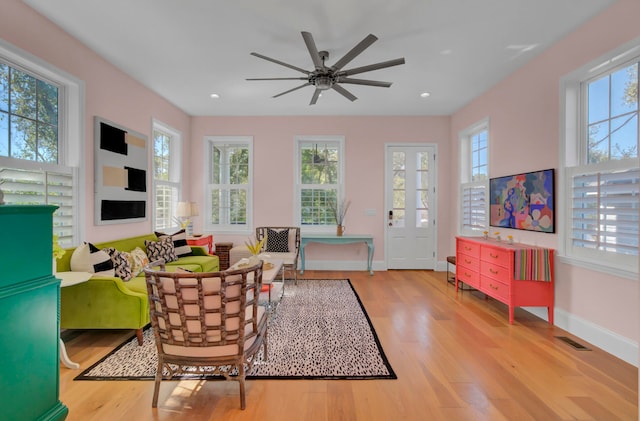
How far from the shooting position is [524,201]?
3.58m

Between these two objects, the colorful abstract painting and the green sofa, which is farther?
the colorful abstract painting

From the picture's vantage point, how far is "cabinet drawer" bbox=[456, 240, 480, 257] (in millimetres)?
3833

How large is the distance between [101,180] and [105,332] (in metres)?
1.67

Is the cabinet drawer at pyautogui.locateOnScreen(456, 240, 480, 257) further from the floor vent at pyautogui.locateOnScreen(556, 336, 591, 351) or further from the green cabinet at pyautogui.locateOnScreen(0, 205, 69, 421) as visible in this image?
the green cabinet at pyautogui.locateOnScreen(0, 205, 69, 421)

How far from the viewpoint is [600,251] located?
2.68m

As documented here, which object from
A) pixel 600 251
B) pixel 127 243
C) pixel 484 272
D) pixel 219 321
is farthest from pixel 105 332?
pixel 600 251

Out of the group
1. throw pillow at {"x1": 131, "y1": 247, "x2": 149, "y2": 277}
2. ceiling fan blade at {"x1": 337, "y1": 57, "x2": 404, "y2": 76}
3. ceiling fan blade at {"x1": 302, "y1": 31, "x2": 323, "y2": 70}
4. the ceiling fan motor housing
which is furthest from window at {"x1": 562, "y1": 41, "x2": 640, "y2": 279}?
throw pillow at {"x1": 131, "y1": 247, "x2": 149, "y2": 277}

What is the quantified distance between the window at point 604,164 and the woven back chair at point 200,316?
2.94m

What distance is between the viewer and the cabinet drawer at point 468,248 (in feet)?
12.6

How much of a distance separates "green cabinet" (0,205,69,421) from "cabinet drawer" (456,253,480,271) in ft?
13.4

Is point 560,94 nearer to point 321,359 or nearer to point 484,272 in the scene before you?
point 484,272

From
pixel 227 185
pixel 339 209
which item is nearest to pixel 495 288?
pixel 339 209

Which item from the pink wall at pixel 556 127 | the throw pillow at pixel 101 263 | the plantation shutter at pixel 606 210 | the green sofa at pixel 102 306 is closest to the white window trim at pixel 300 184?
the pink wall at pixel 556 127

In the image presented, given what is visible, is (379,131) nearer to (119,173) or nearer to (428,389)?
(119,173)
